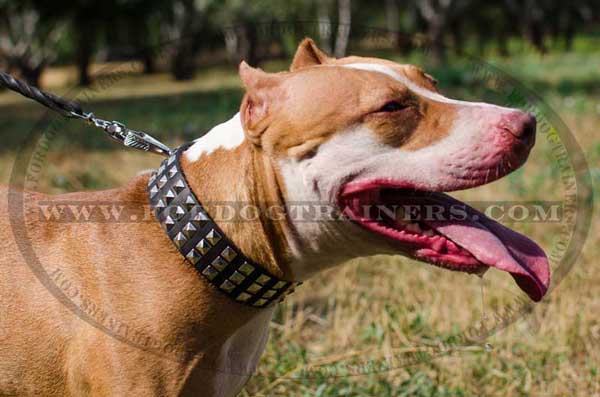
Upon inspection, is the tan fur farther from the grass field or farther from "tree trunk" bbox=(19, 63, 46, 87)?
"tree trunk" bbox=(19, 63, 46, 87)

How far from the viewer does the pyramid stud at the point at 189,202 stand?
2.11 meters

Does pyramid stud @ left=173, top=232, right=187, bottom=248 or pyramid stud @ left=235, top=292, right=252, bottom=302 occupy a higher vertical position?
pyramid stud @ left=173, top=232, right=187, bottom=248

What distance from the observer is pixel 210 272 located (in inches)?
82.4

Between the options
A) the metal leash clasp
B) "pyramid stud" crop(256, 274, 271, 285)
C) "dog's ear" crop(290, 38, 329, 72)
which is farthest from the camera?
the metal leash clasp

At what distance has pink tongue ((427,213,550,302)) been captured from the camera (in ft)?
6.91

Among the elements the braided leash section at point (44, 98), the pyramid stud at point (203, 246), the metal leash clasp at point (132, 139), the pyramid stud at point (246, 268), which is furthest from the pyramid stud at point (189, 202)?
the braided leash section at point (44, 98)

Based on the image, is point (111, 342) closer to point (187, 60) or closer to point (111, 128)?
point (111, 128)

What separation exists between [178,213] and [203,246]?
0.42ft

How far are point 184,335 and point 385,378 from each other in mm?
1482

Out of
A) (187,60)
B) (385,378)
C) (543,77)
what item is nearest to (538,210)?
(385,378)

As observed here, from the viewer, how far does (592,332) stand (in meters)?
3.60

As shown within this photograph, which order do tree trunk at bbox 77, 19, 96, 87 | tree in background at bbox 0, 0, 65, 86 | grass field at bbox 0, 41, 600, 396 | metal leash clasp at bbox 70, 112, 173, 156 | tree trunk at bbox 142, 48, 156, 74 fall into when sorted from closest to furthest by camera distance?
1. metal leash clasp at bbox 70, 112, 173, 156
2. grass field at bbox 0, 41, 600, 396
3. tree trunk at bbox 142, 48, 156, 74
4. tree trunk at bbox 77, 19, 96, 87
5. tree in background at bbox 0, 0, 65, 86

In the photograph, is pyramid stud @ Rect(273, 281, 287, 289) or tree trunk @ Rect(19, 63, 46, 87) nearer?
pyramid stud @ Rect(273, 281, 287, 289)

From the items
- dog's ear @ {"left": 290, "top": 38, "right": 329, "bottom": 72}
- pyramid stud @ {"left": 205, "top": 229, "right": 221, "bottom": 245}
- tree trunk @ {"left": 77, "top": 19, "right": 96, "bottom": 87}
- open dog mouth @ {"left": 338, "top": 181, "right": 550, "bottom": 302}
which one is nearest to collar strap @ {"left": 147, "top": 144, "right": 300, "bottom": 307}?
pyramid stud @ {"left": 205, "top": 229, "right": 221, "bottom": 245}
